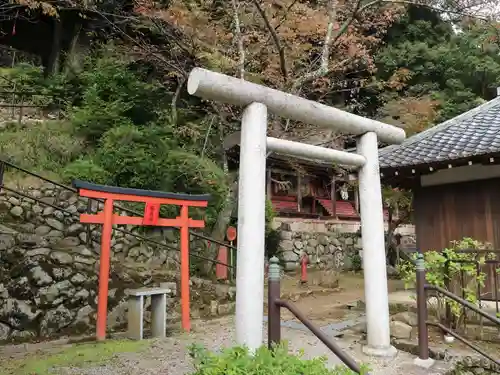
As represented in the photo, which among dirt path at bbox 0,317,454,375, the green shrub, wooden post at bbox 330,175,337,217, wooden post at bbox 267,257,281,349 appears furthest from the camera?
wooden post at bbox 330,175,337,217

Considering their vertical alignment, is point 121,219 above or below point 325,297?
above

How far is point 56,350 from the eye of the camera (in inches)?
220

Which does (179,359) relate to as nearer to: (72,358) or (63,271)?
(72,358)

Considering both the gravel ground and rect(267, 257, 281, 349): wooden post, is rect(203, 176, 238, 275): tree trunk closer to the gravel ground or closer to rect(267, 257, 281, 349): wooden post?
the gravel ground

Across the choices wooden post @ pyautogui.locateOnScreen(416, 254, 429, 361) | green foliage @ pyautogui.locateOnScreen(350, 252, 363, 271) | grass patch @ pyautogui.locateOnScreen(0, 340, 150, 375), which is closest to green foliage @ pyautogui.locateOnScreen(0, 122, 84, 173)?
grass patch @ pyautogui.locateOnScreen(0, 340, 150, 375)

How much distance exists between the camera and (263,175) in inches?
163

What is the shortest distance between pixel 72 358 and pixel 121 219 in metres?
2.44

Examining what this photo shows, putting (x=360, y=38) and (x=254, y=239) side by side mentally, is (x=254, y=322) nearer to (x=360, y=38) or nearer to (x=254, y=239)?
(x=254, y=239)

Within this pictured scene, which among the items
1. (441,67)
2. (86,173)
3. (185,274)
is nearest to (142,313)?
(185,274)

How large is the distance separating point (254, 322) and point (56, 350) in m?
3.32

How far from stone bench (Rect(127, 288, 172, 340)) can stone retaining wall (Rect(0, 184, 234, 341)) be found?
1.34 meters

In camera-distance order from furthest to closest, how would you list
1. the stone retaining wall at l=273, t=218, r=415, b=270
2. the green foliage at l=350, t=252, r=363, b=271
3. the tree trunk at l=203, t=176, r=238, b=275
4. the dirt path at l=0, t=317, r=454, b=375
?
the green foliage at l=350, t=252, r=363, b=271, the stone retaining wall at l=273, t=218, r=415, b=270, the tree trunk at l=203, t=176, r=238, b=275, the dirt path at l=0, t=317, r=454, b=375

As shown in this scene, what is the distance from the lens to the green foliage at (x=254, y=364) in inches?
100

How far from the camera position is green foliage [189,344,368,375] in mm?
2547
